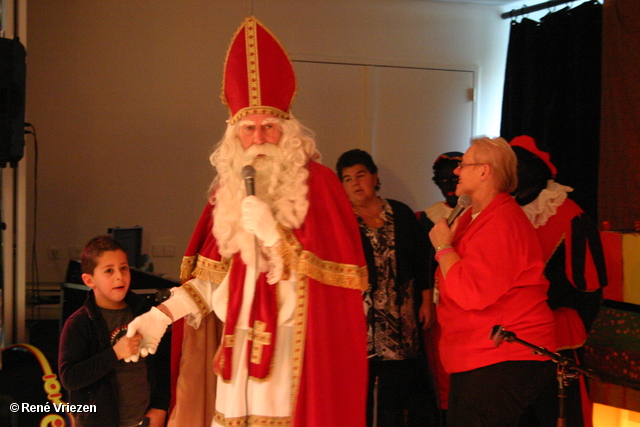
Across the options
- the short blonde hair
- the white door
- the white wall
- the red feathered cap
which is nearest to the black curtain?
the white door

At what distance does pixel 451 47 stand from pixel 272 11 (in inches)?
59.7

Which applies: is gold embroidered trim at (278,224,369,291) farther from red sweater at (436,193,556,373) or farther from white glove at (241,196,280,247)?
red sweater at (436,193,556,373)

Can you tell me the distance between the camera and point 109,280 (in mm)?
2367

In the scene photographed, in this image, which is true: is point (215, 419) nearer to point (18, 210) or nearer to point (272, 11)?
point (18, 210)

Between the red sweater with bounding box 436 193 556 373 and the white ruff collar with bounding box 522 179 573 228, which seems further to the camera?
the white ruff collar with bounding box 522 179 573 228

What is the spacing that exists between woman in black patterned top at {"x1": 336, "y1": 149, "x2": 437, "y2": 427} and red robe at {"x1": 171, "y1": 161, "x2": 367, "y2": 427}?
0.96 metres

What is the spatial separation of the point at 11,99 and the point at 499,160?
247cm

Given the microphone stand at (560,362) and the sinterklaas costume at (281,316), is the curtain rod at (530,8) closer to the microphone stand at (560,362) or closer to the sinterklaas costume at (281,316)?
the sinterklaas costume at (281,316)

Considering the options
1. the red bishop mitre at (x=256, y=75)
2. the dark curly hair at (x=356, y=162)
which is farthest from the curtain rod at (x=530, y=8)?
the red bishop mitre at (x=256, y=75)

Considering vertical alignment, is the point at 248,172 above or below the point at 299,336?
above

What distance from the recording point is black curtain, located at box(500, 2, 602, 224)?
443 centimetres

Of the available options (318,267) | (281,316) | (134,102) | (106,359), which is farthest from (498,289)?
(134,102)

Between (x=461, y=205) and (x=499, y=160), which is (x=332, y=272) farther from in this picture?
(x=499, y=160)

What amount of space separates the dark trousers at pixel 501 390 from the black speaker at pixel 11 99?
253 centimetres
